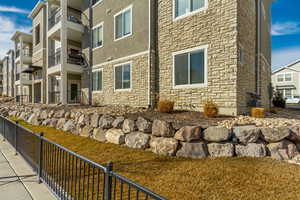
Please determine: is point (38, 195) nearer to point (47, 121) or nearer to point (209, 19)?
point (47, 121)

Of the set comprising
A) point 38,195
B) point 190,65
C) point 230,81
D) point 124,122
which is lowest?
point 38,195

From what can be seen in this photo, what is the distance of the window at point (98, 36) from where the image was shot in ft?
49.4

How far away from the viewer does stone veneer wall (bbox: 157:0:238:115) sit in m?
8.07

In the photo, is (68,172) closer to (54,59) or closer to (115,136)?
(115,136)

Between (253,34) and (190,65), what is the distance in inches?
180

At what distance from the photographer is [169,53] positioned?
412 inches

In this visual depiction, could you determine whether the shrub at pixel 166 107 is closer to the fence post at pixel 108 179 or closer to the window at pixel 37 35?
the fence post at pixel 108 179

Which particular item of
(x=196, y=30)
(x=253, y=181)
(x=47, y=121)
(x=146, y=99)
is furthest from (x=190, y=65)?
(x=47, y=121)

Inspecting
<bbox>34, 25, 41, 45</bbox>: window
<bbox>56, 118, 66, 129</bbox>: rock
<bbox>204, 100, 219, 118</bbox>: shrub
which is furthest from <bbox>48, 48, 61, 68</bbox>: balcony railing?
<bbox>204, 100, 219, 118</bbox>: shrub

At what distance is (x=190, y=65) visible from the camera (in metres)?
9.41

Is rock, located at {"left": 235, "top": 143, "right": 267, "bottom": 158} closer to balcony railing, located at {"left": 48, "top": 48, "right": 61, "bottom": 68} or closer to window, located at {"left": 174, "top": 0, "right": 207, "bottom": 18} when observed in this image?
window, located at {"left": 174, "top": 0, "right": 207, "bottom": 18}

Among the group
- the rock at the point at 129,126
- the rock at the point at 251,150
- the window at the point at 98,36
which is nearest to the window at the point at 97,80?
the window at the point at 98,36

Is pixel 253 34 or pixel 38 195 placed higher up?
pixel 253 34

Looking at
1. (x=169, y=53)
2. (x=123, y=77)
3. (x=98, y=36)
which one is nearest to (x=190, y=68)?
(x=169, y=53)
